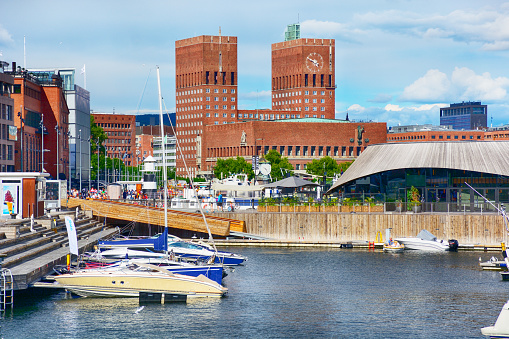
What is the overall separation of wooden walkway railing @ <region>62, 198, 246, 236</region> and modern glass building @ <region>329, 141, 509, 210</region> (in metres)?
11.7

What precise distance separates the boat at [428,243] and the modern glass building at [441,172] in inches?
228

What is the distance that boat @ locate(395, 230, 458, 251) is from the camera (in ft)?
230

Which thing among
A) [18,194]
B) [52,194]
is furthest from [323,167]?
[18,194]

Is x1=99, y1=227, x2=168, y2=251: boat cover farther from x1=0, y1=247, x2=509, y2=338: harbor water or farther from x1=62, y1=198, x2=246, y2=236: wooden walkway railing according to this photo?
x1=62, y1=198, x2=246, y2=236: wooden walkway railing

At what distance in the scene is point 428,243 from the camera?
2776 inches

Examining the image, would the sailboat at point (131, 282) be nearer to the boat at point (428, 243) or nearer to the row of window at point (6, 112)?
the boat at point (428, 243)

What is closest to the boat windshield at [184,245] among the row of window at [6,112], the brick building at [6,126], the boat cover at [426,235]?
the boat cover at [426,235]

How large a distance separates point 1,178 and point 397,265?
91.6 ft

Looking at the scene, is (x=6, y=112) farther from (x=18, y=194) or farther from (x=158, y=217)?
(x=18, y=194)

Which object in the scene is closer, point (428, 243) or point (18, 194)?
point (18, 194)

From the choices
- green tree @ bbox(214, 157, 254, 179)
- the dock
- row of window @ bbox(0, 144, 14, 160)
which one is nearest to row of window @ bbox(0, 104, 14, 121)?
row of window @ bbox(0, 144, 14, 160)

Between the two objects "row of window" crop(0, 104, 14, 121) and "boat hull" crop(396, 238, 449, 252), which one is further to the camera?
"row of window" crop(0, 104, 14, 121)

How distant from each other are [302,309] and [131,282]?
8.75m

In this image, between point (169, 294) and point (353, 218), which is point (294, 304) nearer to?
point (169, 294)
